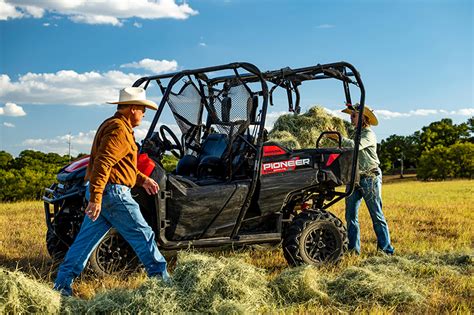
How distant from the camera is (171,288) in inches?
190

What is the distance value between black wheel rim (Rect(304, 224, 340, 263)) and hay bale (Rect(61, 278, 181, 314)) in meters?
2.39

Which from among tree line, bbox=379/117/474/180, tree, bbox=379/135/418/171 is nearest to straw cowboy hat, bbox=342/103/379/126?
tree line, bbox=379/117/474/180

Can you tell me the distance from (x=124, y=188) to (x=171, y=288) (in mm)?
945

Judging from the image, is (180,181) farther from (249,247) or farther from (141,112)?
(249,247)

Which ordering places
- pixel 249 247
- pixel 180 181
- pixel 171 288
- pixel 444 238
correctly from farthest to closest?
pixel 444 238, pixel 249 247, pixel 180 181, pixel 171 288

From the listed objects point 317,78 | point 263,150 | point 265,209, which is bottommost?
point 265,209

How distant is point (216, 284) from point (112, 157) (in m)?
1.34

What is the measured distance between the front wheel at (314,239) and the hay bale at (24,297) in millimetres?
2817

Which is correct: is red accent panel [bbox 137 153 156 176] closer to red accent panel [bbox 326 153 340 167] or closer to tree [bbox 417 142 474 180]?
red accent panel [bbox 326 153 340 167]

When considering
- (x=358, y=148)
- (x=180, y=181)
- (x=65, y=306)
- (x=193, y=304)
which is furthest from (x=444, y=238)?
(x=65, y=306)

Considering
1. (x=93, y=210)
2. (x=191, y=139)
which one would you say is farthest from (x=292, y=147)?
(x=93, y=210)

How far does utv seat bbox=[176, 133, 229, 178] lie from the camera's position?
6.76 metres

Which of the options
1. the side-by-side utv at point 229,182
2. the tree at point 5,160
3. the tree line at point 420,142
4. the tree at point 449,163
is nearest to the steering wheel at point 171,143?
the side-by-side utv at point 229,182

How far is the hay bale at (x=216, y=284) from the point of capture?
4.77 m
